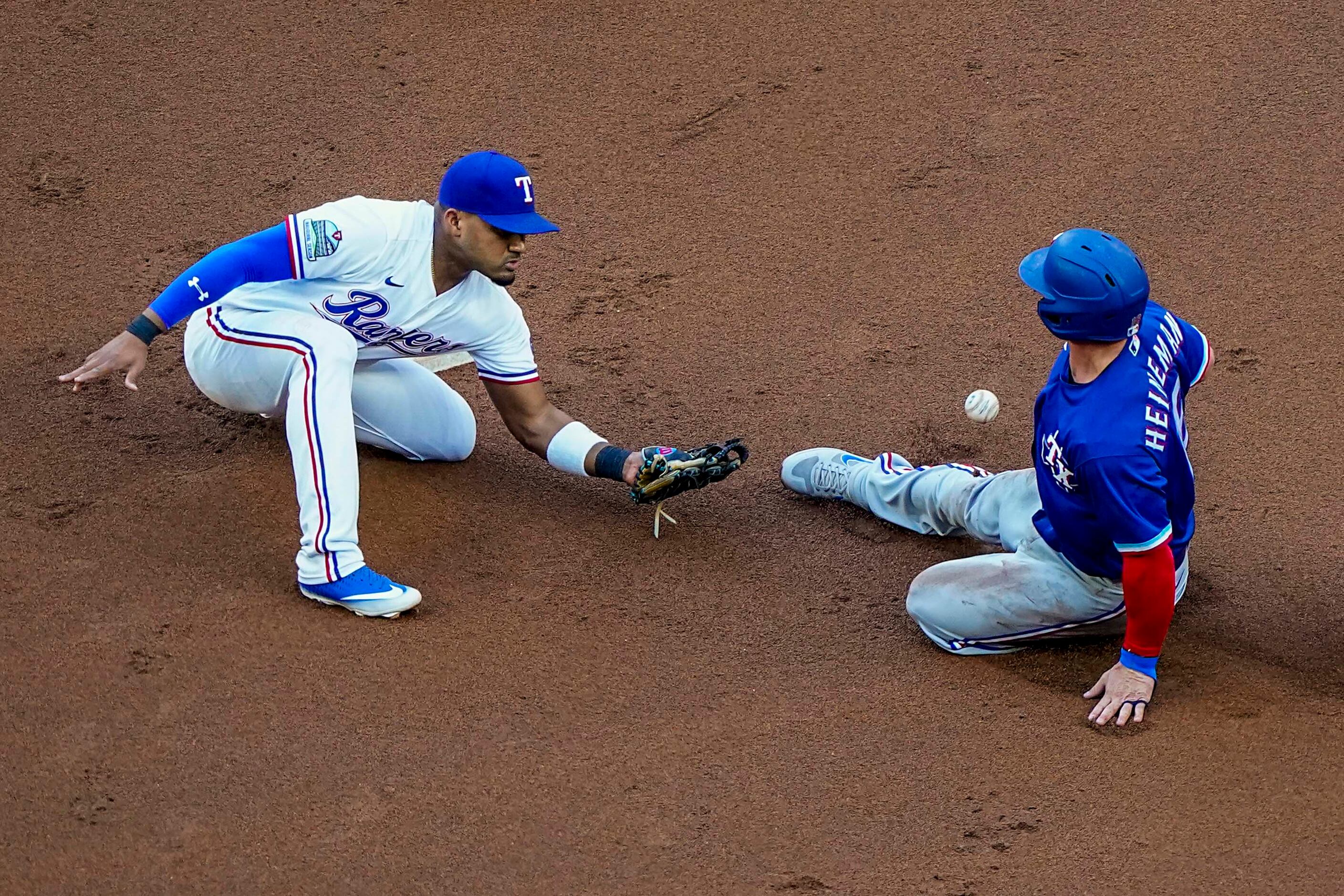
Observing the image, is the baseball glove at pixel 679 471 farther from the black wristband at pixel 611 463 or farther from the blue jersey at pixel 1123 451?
the blue jersey at pixel 1123 451

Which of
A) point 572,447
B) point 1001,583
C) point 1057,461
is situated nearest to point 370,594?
point 572,447

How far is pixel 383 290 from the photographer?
14.6ft

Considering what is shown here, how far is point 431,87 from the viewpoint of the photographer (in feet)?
24.2

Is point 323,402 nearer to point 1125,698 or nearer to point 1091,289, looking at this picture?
point 1091,289

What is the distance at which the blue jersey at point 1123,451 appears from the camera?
11.6ft

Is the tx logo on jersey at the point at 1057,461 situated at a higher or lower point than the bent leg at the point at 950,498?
higher

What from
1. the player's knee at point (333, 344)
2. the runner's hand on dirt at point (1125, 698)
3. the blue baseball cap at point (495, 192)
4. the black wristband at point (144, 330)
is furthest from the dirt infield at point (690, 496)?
the blue baseball cap at point (495, 192)

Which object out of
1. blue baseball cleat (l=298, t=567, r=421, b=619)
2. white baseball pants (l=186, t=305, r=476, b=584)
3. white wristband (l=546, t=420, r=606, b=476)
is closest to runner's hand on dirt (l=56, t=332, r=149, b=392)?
white baseball pants (l=186, t=305, r=476, b=584)

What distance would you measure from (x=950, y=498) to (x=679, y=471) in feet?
2.83

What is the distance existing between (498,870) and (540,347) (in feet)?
9.25

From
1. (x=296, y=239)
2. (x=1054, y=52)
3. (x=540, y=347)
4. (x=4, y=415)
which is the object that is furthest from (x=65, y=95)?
(x=1054, y=52)

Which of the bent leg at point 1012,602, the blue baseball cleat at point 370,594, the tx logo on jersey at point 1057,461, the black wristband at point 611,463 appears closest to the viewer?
the tx logo on jersey at point 1057,461

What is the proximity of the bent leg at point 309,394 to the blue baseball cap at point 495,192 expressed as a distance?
0.57 m

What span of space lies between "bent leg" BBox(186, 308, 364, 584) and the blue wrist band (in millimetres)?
2159
